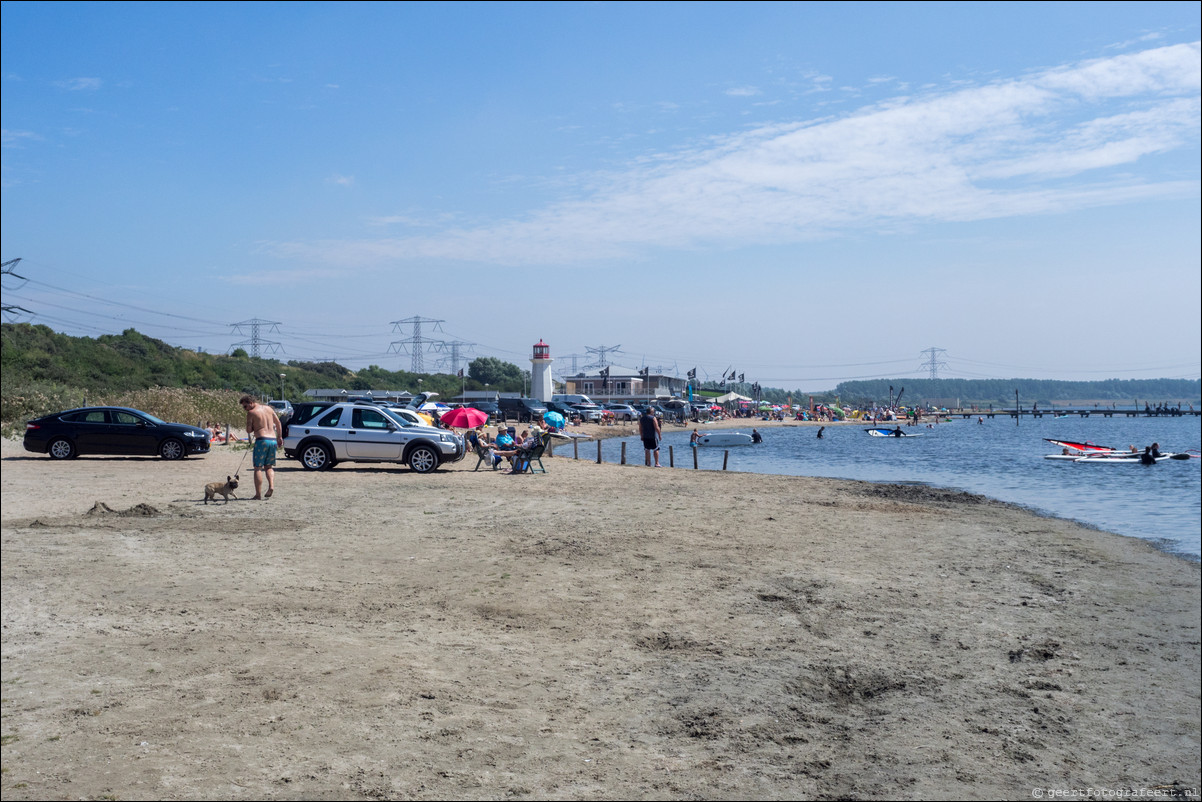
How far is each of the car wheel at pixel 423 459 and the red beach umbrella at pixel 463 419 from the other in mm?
9345

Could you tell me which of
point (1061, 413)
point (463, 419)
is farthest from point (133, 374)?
point (1061, 413)

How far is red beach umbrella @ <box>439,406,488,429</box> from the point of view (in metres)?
31.2

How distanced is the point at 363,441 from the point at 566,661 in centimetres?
1576

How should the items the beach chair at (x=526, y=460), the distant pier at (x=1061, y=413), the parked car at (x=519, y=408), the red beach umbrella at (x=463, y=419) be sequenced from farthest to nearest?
the distant pier at (x=1061, y=413) → the parked car at (x=519, y=408) → the red beach umbrella at (x=463, y=419) → the beach chair at (x=526, y=460)

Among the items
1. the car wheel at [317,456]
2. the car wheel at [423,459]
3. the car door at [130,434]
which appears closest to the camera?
the car wheel at [317,456]

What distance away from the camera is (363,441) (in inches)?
849

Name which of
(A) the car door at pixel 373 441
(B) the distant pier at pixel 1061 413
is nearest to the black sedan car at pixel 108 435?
(A) the car door at pixel 373 441

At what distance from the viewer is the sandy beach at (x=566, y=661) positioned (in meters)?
4.91

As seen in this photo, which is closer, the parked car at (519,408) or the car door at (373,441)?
the car door at (373,441)

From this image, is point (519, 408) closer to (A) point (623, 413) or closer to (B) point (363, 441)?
(A) point (623, 413)

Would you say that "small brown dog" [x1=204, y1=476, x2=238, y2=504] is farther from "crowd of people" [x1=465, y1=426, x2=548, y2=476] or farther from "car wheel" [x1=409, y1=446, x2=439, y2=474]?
"crowd of people" [x1=465, y1=426, x2=548, y2=476]

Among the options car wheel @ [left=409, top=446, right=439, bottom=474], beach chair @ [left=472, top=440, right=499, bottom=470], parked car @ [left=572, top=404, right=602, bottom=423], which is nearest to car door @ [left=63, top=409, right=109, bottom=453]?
car wheel @ [left=409, top=446, right=439, bottom=474]

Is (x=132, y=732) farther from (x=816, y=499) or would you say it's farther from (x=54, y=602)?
(x=816, y=499)

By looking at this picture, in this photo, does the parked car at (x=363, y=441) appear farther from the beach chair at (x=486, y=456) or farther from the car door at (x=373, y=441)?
the beach chair at (x=486, y=456)
